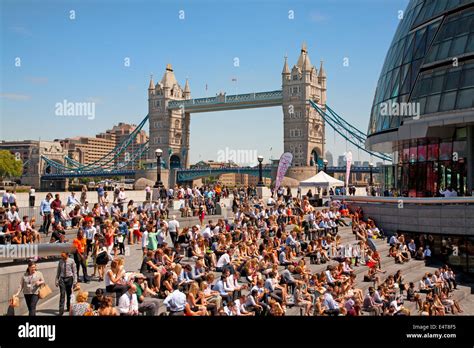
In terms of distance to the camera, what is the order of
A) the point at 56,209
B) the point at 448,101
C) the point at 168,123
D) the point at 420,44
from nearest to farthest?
the point at 56,209 → the point at 448,101 → the point at 420,44 → the point at 168,123

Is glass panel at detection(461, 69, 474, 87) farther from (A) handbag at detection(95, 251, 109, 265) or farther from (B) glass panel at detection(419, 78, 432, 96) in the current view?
(A) handbag at detection(95, 251, 109, 265)

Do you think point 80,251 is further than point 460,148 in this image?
No

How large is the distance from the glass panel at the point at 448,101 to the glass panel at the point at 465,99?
24 cm

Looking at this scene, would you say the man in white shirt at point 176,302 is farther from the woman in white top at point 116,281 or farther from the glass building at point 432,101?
the glass building at point 432,101

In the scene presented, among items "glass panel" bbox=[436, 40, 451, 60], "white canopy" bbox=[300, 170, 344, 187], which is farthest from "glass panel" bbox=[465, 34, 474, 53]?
"white canopy" bbox=[300, 170, 344, 187]

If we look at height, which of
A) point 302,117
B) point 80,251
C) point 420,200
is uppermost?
point 302,117

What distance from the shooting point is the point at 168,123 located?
165 m

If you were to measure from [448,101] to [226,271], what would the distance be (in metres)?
16.8

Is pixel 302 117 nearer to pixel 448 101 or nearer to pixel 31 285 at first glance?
pixel 448 101

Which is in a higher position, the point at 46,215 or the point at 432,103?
the point at 432,103

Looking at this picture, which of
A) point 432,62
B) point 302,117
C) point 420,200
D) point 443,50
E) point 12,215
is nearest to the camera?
point 12,215

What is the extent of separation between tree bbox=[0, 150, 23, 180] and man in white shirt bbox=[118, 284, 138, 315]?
433 feet

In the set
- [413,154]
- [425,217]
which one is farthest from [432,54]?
[425,217]
